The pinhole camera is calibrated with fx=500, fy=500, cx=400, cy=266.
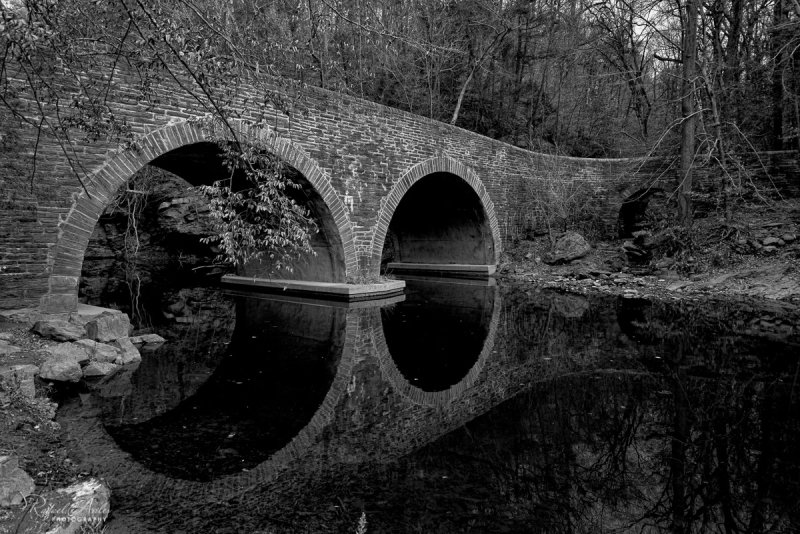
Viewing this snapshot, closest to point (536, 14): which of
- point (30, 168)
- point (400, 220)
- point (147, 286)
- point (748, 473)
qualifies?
point (400, 220)

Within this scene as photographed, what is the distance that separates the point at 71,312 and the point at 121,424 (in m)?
2.95

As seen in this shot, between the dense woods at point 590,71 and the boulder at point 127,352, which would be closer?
the boulder at point 127,352

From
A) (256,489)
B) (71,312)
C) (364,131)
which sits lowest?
(256,489)

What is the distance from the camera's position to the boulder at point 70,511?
2.28 metres

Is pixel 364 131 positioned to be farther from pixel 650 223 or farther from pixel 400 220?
pixel 650 223

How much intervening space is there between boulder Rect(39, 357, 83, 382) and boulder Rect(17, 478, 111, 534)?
8.52ft

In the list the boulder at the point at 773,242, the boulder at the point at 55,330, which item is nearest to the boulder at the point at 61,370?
the boulder at the point at 55,330

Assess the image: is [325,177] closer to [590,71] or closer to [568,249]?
[568,249]

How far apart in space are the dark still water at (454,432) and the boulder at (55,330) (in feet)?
3.26

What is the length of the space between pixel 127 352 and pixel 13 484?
12.1ft

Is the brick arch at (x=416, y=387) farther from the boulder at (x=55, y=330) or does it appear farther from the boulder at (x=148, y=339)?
the boulder at (x=55, y=330)

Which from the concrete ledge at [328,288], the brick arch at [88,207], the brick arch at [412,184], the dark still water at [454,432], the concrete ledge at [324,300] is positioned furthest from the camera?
the brick arch at [412,184]

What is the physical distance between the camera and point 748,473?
10.5 feet

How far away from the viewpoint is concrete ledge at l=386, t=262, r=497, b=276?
52.0 ft
